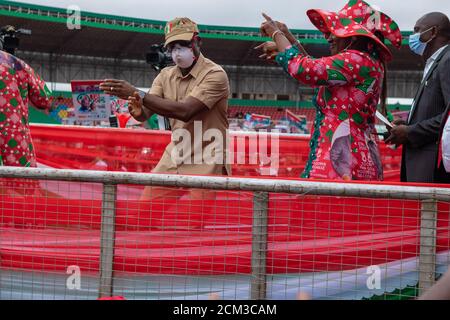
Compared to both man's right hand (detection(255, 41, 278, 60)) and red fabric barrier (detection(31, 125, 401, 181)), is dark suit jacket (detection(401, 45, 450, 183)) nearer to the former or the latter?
man's right hand (detection(255, 41, 278, 60))

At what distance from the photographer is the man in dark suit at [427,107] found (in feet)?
10.3

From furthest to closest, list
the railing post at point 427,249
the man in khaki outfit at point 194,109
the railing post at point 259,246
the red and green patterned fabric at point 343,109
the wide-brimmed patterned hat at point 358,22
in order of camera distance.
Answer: the man in khaki outfit at point 194,109 → the wide-brimmed patterned hat at point 358,22 → the red and green patterned fabric at point 343,109 → the railing post at point 259,246 → the railing post at point 427,249

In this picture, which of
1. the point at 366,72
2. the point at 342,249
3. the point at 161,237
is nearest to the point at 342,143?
the point at 366,72

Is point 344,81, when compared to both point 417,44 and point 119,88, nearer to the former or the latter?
point 417,44

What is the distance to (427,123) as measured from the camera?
10.3ft

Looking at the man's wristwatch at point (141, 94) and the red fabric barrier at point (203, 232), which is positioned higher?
the man's wristwatch at point (141, 94)

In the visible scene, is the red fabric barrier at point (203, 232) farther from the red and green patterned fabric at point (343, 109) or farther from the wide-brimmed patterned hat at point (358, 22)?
the wide-brimmed patterned hat at point (358, 22)

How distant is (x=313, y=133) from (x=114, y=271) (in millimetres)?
1099

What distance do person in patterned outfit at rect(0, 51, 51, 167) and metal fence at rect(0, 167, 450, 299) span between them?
1.27 m

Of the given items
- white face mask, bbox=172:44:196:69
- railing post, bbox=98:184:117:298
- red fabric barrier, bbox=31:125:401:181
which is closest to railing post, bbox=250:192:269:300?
railing post, bbox=98:184:117:298

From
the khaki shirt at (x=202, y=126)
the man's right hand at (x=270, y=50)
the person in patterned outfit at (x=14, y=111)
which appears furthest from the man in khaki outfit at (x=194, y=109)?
the person in patterned outfit at (x=14, y=111)

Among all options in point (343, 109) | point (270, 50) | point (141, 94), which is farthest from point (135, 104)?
point (343, 109)

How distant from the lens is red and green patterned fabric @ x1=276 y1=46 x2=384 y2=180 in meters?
2.85

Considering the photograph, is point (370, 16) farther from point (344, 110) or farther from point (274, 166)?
point (274, 166)
